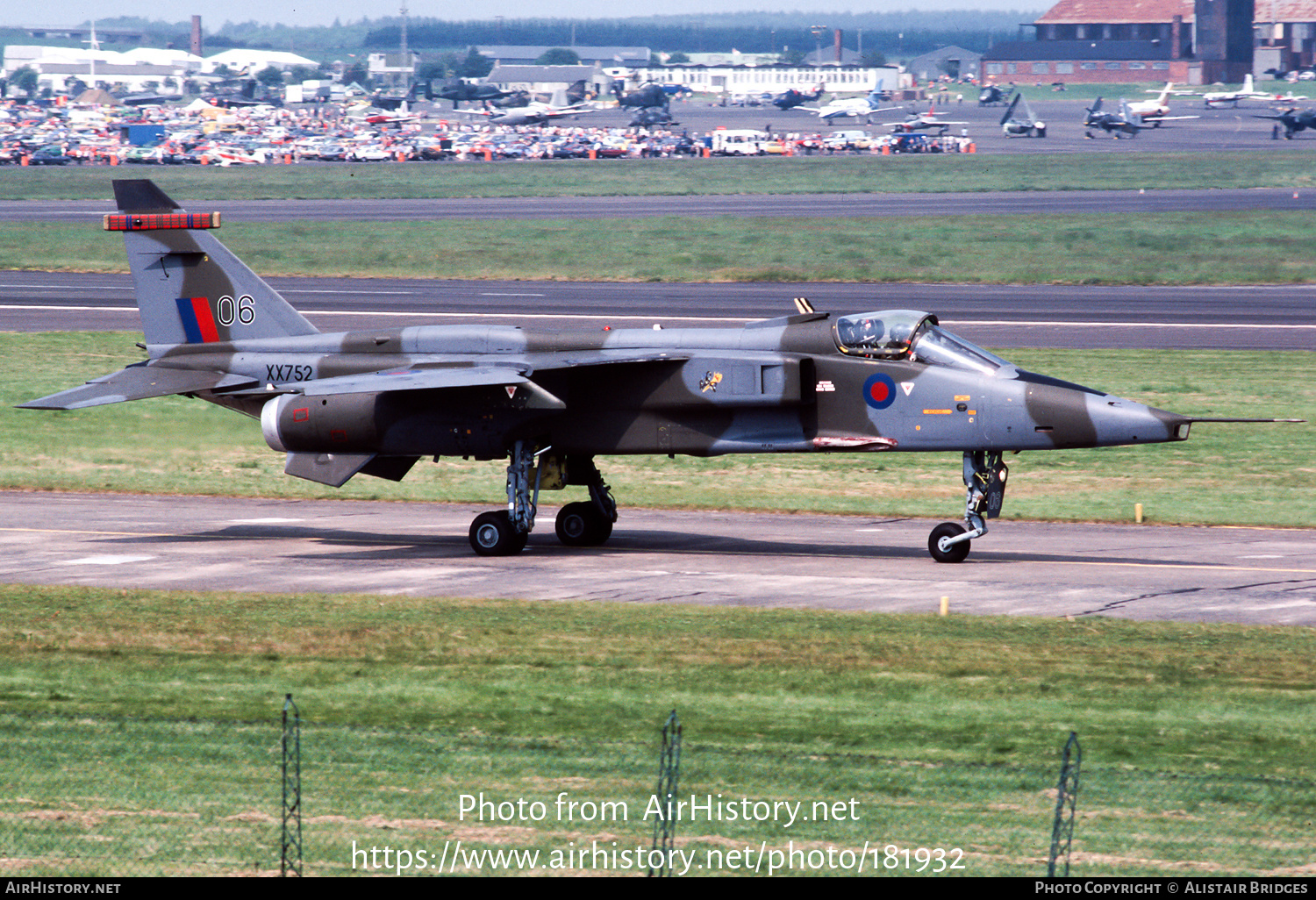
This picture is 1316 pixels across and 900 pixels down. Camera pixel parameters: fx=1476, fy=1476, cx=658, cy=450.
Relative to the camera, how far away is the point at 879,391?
21.9m

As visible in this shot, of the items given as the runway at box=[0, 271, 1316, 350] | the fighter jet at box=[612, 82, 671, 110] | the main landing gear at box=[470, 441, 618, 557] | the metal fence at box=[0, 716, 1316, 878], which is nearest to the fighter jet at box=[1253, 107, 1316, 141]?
the fighter jet at box=[612, 82, 671, 110]

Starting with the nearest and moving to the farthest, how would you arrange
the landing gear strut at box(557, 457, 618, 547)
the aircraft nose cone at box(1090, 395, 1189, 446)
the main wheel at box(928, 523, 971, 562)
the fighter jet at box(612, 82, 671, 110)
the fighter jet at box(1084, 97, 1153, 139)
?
1. the aircraft nose cone at box(1090, 395, 1189, 446)
2. the main wheel at box(928, 523, 971, 562)
3. the landing gear strut at box(557, 457, 618, 547)
4. the fighter jet at box(1084, 97, 1153, 139)
5. the fighter jet at box(612, 82, 671, 110)

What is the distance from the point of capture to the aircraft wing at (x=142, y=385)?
23719 mm

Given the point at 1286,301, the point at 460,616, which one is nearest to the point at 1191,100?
the point at 1286,301

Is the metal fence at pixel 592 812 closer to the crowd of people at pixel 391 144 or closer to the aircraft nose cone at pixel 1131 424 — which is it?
the aircraft nose cone at pixel 1131 424

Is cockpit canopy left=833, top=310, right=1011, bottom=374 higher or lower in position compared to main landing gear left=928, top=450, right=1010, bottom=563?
higher

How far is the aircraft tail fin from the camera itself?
84.0ft

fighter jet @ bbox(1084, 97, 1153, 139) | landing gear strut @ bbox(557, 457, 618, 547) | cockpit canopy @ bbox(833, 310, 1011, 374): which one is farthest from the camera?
fighter jet @ bbox(1084, 97, 1153, 139)

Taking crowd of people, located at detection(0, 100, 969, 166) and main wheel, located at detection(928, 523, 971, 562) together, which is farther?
crowd of people, located at detection(0, 100, 969, 166)

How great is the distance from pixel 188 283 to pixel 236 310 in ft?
3.28

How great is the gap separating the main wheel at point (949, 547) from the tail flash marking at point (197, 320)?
41.7 ft

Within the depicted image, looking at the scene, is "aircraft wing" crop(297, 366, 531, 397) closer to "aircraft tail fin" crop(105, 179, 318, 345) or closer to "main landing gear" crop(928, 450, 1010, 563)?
"aircraft tail fin" crop(105, 179, 318, 345)

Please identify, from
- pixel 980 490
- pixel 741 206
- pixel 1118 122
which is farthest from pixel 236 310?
pixel 1118 122

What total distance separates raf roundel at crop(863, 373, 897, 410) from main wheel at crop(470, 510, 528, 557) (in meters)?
5.95
